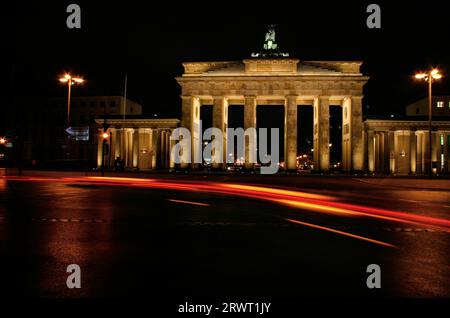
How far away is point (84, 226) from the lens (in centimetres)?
895

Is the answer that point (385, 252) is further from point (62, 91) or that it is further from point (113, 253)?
point (62, 91)

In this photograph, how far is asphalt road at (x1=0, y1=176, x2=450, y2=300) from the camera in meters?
4.84

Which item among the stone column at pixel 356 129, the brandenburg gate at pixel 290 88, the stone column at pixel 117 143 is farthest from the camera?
the stone column at pixel 117 143

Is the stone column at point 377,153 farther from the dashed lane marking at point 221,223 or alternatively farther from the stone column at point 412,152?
the dashed lane marking at point 221,223

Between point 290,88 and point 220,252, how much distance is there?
1902 inches

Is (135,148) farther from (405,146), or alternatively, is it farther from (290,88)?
(405,146)

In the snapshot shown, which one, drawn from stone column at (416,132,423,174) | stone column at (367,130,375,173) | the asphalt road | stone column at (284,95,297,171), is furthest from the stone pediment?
the asphalt road

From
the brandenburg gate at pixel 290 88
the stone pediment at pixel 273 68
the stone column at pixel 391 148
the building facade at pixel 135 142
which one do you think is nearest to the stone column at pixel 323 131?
the brandenburg gate at pixel 290 88

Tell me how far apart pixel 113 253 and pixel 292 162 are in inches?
1891

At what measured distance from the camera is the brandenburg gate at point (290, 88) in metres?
52.2

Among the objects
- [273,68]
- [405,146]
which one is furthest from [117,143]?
[405,146]

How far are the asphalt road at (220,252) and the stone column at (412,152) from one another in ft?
158

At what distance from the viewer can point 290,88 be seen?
52.7 metres

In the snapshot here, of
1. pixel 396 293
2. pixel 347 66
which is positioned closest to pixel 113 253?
pixel 396 293
